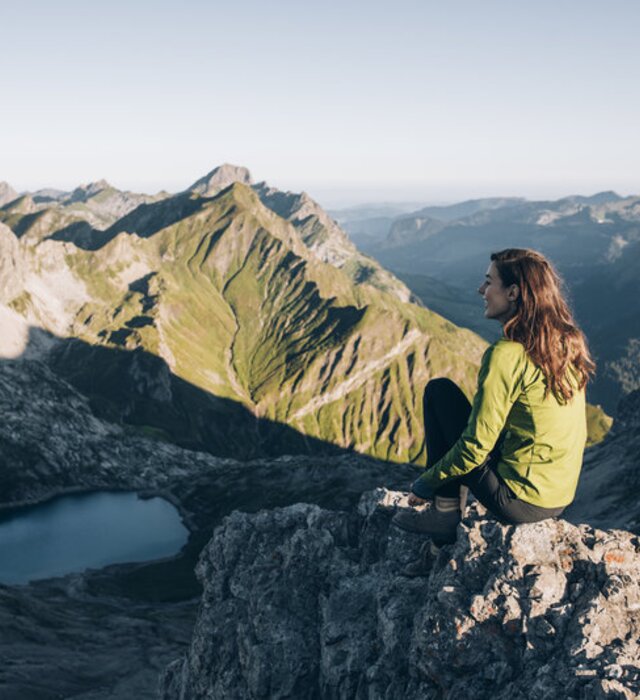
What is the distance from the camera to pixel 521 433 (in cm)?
1238

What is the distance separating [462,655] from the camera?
51.7 ft

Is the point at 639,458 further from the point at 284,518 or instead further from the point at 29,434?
the point at 29,434

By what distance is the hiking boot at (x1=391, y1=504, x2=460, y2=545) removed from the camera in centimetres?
1521

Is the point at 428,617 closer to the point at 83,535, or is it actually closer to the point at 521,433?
the point at 521,433

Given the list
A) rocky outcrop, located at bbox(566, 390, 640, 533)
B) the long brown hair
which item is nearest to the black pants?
the long brown hair

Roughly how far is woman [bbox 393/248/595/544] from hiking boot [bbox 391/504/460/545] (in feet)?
5.69

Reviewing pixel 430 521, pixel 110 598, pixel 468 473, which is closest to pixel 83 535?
pixel 110 598

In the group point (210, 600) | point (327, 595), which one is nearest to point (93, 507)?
point (210, 600)

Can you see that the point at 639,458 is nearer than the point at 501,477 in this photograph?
No

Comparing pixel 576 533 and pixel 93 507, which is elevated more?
pixel 576 533

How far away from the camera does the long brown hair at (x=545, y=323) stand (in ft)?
38.2

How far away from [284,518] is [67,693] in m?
66.6

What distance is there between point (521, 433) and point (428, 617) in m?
7.46

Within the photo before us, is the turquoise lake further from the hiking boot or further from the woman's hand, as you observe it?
the woman's hand
